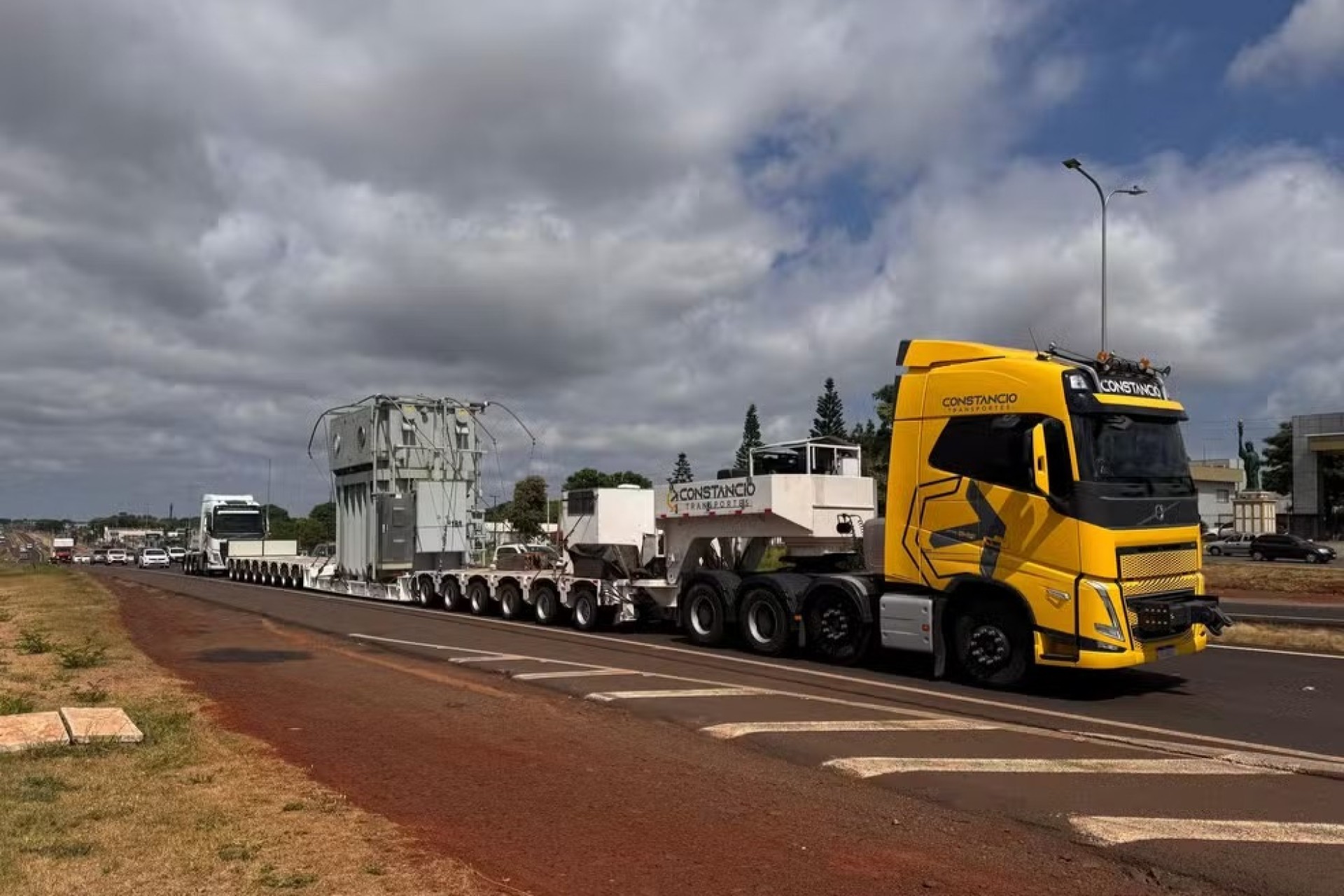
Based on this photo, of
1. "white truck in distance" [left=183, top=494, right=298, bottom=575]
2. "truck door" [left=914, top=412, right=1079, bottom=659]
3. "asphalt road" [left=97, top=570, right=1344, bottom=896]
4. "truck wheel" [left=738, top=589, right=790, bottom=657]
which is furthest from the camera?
"white truck in distance" [left=183, top=494, right=298, bottom=575]

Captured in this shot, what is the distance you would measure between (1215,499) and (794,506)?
301 feet

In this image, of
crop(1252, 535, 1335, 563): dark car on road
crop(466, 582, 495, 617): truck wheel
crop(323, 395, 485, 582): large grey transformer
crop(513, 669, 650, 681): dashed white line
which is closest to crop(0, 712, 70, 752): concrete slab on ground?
crop(513, 669, 650, 681): dashed white line

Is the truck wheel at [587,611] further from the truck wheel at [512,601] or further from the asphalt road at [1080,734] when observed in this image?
the asphalt road at [1080,734]

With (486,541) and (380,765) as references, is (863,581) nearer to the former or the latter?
(380,765)

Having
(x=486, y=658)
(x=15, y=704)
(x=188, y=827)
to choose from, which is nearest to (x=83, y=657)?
(x=15, y=704)

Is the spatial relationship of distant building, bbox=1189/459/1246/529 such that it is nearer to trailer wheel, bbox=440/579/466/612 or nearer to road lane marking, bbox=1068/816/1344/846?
trailer wheel, bbox=440/579/466/612

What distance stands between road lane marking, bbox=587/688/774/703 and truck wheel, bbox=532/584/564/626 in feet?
29.1

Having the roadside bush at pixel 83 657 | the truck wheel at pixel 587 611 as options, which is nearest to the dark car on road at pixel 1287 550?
the truck wheel at pixel 587 611

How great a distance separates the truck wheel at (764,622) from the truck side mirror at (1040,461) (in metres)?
4.49

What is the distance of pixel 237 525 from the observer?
44438mm

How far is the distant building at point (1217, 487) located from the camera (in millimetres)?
89375

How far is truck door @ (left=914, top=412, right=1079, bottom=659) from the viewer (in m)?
10.8

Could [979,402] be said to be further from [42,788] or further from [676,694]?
[42,788]

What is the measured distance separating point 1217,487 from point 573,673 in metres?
100
